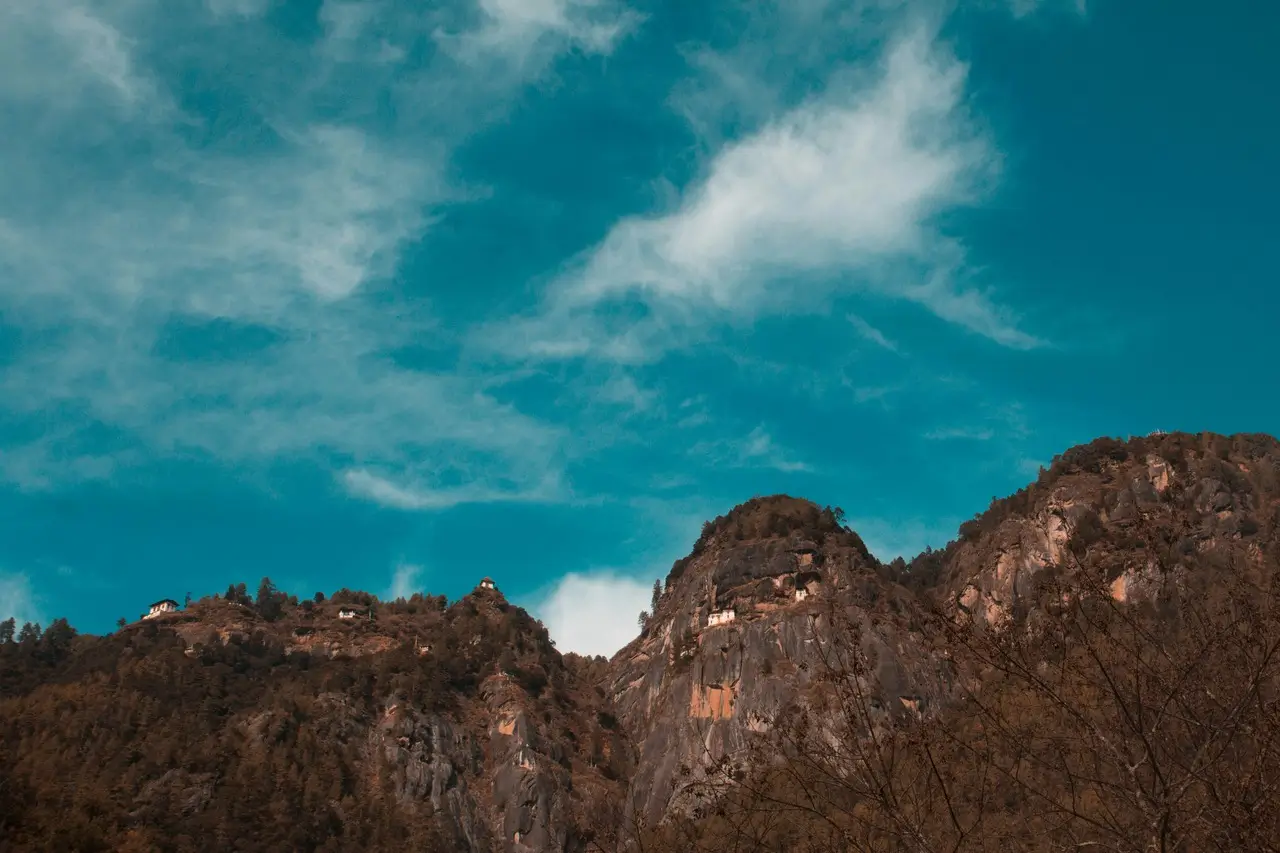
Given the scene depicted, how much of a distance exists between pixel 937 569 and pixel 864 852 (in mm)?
135497

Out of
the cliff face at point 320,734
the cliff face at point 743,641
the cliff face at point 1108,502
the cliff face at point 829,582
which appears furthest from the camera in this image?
the cliff face at point 1108,502

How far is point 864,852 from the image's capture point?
13227 mm

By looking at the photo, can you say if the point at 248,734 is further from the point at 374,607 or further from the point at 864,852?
the point at 864,852

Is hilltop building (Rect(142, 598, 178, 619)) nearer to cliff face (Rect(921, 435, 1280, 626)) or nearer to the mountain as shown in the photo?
the mountain

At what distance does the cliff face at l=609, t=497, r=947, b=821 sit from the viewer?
10300 cm

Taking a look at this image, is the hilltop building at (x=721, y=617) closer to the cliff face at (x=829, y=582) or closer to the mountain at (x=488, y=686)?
the cliff face at (x=829, y=582)

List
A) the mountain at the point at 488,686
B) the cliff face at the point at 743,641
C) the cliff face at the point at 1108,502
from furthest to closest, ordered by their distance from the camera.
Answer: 1. the cliff face at the point at 1108,502
2. the cliff face at the point at 743,641
3. the mountain at the point at 488,686

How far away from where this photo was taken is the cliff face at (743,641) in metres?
103

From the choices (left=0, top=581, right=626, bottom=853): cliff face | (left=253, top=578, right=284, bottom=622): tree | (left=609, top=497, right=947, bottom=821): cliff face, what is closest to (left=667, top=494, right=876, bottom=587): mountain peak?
(left=609, top=497, right=947, bottom=821): cliff face

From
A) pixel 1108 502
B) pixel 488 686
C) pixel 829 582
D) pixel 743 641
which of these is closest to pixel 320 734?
pixel 488 686

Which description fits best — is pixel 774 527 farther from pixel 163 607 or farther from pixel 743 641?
pixel 163 607

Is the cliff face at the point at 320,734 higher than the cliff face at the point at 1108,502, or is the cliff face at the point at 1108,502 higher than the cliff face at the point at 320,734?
the cliff face at the point at 1108,502

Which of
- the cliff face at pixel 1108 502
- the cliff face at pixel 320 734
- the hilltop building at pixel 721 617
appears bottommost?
the cliff face at pixel 320 734

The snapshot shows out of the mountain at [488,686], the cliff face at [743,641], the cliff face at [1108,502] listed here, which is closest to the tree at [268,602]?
the mountain at [488,686]
